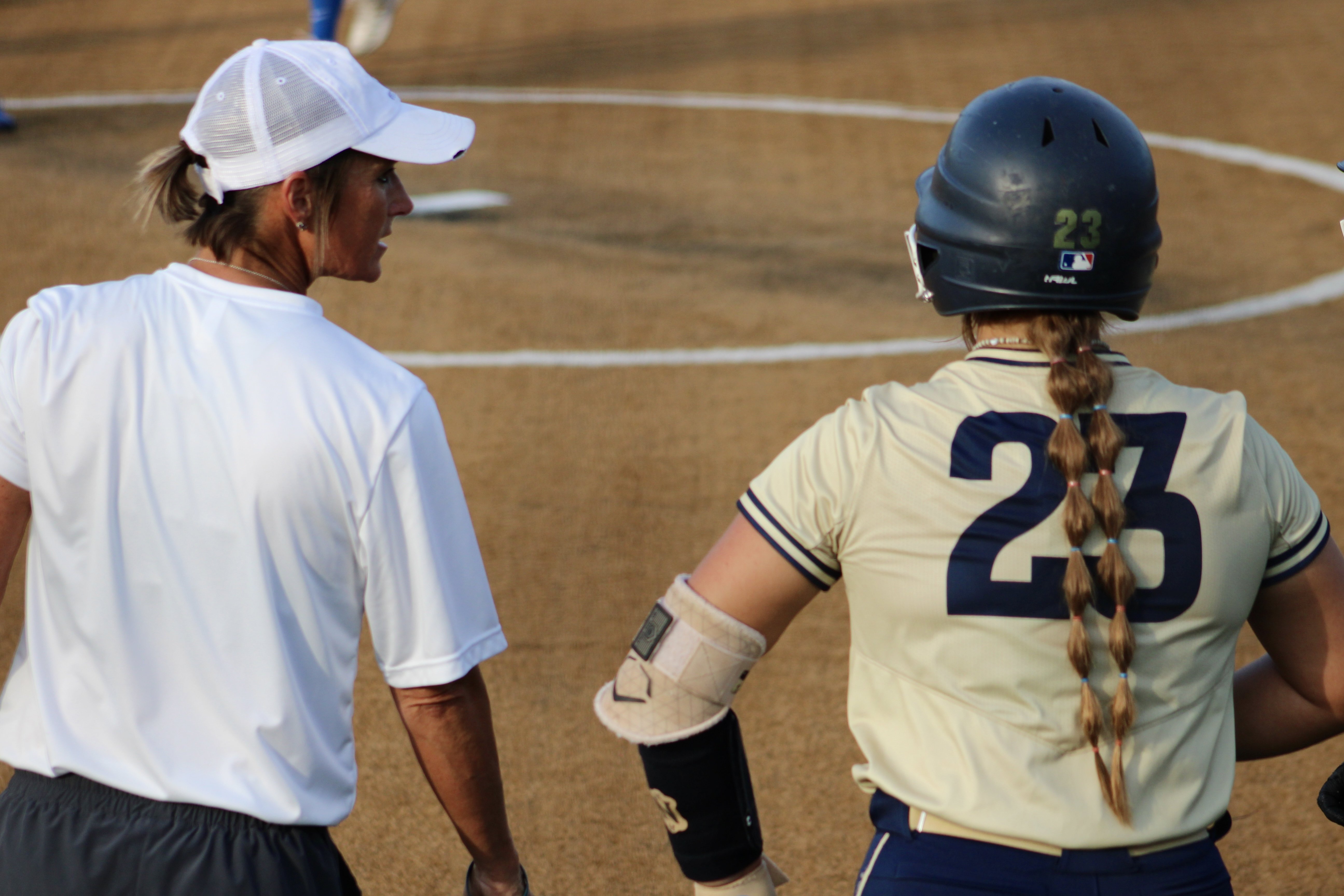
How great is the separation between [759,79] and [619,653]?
9082 mm

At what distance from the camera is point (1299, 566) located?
6.92 ft

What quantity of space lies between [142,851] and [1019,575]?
1.37 metres

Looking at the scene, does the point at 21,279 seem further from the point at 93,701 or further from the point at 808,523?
the point at 808,523

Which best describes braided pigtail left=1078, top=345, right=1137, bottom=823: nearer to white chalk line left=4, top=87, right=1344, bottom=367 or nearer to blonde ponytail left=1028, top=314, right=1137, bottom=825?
blonde ponytail left=1028, top=314, right=1137, bottom=825

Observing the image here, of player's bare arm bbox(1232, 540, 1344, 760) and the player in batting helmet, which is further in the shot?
player's bare arm bbox(1232, 540, 1344, 760)

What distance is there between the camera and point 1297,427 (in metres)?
6.46

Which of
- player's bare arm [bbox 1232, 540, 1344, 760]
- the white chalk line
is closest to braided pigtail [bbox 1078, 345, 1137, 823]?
player's bare arm [bbox 1232, 540, 1344, 760]

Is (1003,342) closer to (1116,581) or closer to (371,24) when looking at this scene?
(1116,581)

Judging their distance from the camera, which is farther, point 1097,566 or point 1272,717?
point 1272,717

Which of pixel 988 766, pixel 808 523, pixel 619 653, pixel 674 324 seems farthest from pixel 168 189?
pixel 674 324

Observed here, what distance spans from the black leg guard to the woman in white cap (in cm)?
36

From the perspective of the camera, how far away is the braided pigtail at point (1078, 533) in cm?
192

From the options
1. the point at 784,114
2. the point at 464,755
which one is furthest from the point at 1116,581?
the point at 784,114

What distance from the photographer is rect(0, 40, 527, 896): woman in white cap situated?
2098 millimetres
